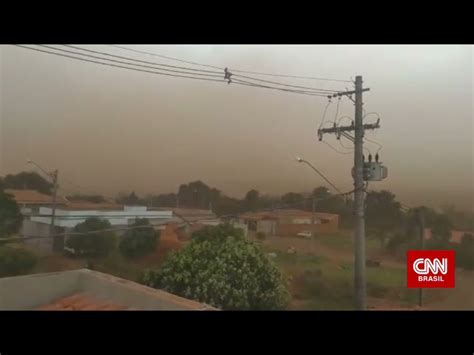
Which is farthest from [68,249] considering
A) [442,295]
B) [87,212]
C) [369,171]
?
[442,295]

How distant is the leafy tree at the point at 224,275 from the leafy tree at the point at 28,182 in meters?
1.26

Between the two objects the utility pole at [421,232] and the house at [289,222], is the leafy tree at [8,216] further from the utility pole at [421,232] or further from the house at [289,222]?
the utility pole at [421,232]

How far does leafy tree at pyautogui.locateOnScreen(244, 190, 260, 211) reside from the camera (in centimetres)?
375

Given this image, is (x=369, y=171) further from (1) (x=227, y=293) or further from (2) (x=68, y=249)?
(2) (x=68, y=249)

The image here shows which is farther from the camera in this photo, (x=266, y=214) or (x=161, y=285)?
(x=266, y=214)

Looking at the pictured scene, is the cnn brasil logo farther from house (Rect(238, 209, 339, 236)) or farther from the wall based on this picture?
the wall

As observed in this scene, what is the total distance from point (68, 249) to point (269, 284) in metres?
1.95

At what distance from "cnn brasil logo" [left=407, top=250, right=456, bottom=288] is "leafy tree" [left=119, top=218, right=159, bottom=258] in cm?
251

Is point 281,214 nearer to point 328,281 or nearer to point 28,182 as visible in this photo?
point 328,281

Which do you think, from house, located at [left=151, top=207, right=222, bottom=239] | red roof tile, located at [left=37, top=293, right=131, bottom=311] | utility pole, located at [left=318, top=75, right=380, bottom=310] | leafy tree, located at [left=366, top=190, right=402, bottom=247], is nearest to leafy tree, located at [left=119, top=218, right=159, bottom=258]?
house, located at [left=151, top=207, right=222, bottom=239]

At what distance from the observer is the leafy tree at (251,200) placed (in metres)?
3.75
